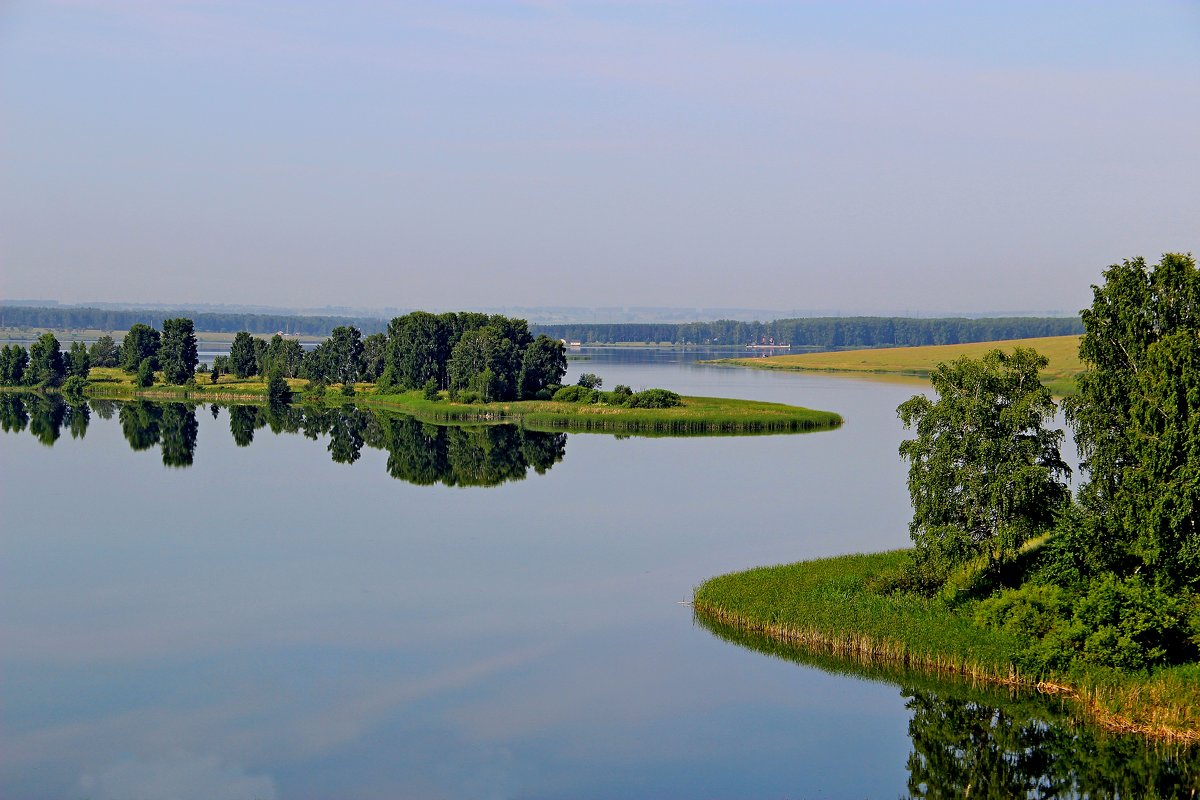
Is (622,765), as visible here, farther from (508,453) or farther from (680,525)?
(508,453)

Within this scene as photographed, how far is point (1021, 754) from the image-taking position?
30609 millimetres

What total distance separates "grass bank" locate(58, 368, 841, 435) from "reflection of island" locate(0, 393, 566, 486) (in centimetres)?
444

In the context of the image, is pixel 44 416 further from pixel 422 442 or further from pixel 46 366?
pixel 422 442

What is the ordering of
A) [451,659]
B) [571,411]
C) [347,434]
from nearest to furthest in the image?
[451,659] < [347,434] < [571,411]

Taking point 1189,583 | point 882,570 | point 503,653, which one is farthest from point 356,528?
point 1189,583

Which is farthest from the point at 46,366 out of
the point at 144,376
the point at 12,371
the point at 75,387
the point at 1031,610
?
the point at 1031,610

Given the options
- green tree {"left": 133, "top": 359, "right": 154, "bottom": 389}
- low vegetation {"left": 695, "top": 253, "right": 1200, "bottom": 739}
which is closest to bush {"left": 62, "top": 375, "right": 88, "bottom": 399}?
green tree {"left": 133, "top": 359, "right": 154, "bottom": 389}

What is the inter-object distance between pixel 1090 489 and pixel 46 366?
14297 centimetres

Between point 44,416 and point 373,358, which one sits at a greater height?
point 373,358

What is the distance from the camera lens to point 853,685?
35312 millimetres

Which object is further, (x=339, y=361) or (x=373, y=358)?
(x=373, y=358)

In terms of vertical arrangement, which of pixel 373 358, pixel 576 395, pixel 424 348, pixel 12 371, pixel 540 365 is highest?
pixel 424 348

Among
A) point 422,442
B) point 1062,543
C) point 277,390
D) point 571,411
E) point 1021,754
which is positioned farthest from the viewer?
point 277,390

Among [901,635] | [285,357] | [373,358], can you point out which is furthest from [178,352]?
[901,635]
